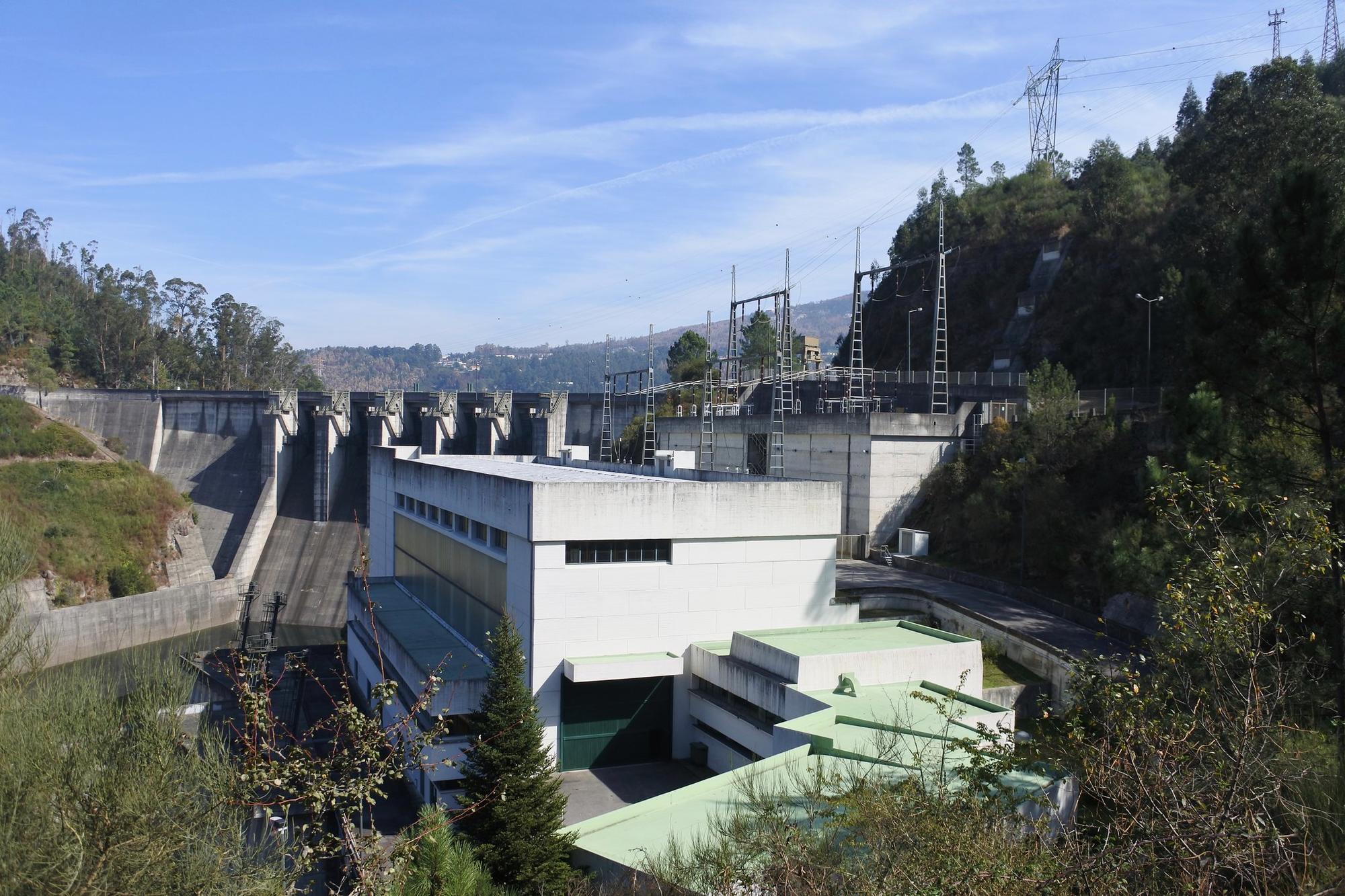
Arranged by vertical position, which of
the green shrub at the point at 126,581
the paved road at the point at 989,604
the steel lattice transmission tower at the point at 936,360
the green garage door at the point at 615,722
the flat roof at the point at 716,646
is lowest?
the green shrub at the point at 126,581

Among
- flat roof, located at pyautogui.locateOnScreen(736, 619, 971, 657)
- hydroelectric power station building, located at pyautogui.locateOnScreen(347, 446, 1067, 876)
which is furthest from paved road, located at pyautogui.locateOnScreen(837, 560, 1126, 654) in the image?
hydroelectric power station building, located at pyautogui.locateOnScreen(347, 446, 1067, 876)

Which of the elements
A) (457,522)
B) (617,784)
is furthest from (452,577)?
(617,784)

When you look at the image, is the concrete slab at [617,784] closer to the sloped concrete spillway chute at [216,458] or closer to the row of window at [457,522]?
the row of window at [457,522]

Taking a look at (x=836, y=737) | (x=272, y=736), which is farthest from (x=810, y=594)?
(x=272, y=736)

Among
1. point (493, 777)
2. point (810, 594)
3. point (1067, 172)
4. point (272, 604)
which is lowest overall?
point (272, 604)

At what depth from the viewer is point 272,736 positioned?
6.93m

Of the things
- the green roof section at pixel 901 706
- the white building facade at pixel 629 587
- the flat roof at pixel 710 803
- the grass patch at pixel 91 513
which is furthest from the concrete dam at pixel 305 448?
the flat roof at pixel 710 803

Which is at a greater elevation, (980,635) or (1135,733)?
(1135,733)

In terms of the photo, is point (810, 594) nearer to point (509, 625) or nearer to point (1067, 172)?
point (509, 625)

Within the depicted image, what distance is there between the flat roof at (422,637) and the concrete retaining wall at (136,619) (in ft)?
52.9

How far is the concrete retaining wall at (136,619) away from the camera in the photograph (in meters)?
39.4

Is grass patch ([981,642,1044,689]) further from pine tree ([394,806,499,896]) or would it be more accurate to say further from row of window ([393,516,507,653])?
pine tree ([394,806,499,896])

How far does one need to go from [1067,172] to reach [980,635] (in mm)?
57111

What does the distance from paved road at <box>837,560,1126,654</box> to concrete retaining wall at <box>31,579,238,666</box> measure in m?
28.6
